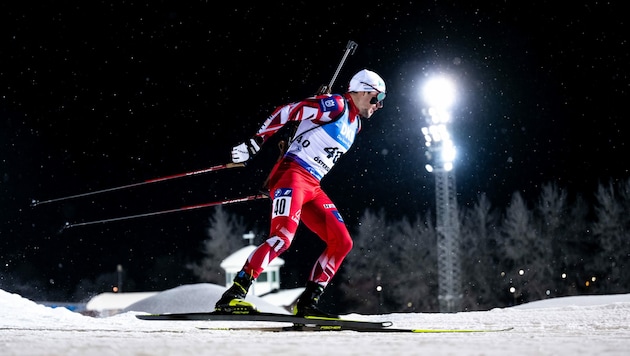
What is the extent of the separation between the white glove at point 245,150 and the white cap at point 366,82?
0.84 meters

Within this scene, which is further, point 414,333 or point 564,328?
point 564,328

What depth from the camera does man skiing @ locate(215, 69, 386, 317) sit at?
455cm

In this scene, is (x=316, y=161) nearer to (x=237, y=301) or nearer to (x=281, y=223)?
(x=281, y=223)

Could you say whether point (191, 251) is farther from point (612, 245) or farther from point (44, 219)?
point (612, 245)

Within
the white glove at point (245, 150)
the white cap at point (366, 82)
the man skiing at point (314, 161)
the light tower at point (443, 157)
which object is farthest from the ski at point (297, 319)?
the light tower at point (443, 157)

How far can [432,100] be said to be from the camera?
19.2 metres

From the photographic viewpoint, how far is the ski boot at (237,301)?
4281mm

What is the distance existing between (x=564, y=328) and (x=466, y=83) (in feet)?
91.4

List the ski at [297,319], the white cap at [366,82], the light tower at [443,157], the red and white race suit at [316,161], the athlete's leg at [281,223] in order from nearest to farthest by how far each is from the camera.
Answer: the ski at [297,319]
the athlete's leg at [281,223]
the red and white race suit at [316,161]
the white cap at [366,82]
the light tower at [443,157]

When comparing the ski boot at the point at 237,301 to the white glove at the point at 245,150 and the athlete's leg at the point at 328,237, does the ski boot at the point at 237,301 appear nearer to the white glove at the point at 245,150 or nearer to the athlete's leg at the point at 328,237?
the athlete's leg at the point at 328,237

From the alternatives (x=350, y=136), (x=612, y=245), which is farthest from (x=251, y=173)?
(x=350, y=136)

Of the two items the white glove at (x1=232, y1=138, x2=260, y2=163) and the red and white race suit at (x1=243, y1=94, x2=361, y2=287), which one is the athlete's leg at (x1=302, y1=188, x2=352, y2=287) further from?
the white glove at (x1=232, y1=138, x2=260, y2=163)

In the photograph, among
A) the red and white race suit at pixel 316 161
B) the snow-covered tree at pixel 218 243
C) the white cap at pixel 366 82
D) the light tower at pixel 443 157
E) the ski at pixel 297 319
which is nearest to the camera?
the ski at pixel 297 319

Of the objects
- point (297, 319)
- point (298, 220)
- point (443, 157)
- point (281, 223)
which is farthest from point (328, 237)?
point (443, 157)
